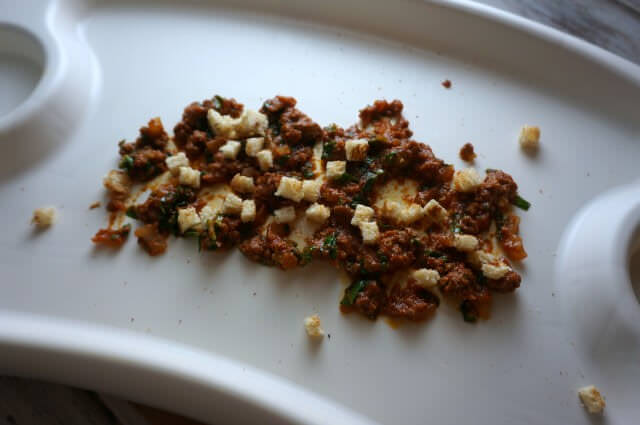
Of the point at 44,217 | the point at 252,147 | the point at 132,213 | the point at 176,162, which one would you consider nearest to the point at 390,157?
the point at 252,147

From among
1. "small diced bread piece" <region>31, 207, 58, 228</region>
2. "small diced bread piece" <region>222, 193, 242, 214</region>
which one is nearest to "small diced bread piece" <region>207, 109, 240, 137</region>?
"small diced bread piece" <region>222, 193, 242, 214</region>

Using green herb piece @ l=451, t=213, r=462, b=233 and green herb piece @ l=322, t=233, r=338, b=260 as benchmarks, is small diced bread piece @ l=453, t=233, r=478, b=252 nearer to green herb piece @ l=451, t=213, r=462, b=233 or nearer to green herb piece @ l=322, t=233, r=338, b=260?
green herb piece @ l=451, t=213, r=462, b=233

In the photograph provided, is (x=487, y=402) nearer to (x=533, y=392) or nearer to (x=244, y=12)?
(x=533, y=392)

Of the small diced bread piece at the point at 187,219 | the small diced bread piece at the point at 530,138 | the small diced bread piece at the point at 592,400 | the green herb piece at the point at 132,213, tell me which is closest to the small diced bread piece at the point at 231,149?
the small diced bread piece at the point at 187,219

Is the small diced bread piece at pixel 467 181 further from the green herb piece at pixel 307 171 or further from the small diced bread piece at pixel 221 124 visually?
the small diced bread piece at pixel 221 124

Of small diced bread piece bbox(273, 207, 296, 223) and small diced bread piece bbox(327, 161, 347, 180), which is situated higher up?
small diced bread piece bbox(327, 161, 347, 180)

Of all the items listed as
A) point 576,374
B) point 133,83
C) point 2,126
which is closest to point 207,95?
point 133,83
